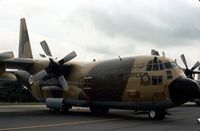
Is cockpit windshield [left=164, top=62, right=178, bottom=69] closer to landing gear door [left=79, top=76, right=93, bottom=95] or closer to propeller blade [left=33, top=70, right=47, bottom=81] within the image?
landing gear door [left=79, top=76, right=93, bottom=95]

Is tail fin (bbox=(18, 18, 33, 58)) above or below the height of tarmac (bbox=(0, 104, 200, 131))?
above

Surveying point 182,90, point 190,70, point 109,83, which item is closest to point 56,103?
point 109,83

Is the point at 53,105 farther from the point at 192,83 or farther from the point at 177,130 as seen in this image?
the point at 177,130

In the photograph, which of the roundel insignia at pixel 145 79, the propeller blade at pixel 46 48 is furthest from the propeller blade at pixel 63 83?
the roundel insignia at pixel 145 79

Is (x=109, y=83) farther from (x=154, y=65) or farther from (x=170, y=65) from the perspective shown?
(x=170, y=65)

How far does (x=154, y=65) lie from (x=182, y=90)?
8.41 ft

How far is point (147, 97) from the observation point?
20938 mm

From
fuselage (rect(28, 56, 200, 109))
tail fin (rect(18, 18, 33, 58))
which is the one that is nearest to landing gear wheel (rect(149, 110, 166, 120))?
fuselage (rect(28, 56, 200, 109))

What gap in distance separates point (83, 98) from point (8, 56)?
239 inches

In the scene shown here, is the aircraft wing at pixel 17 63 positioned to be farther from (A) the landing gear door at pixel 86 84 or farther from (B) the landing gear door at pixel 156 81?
(B) the landing gear door at pixel 156 81

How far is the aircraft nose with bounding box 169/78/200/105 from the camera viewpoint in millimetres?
19578

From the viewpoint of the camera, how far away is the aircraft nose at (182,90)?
19578 millimetres

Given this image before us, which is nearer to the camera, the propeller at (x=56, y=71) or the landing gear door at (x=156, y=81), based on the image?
the landing gear door at (x=156, y=81)

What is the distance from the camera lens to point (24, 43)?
33.8 m
